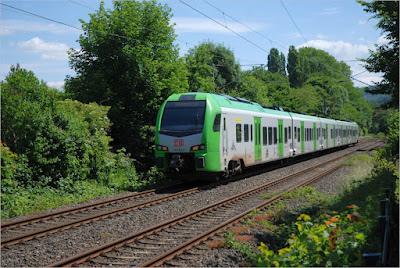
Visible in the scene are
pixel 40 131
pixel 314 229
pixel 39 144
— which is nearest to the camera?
pixel 314 229

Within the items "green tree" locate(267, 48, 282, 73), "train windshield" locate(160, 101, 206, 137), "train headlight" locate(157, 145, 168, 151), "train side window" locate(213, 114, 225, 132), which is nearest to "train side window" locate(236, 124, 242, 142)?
"train side window" locate(213, 114, 225, 132)

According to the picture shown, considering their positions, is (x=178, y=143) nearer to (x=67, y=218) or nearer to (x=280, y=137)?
(x=67, y=218)

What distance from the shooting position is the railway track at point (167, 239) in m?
6.96

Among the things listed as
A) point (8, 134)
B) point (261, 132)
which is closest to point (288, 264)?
point (8, 134)

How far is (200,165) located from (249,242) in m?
6.37

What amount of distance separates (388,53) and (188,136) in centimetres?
668

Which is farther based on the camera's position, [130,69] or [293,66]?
[293,66]

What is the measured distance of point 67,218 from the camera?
10.2m

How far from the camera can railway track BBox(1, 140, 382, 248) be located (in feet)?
27.9

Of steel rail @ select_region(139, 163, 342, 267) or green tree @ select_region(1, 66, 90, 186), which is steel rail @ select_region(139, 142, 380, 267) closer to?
steel rail @ select_region(139, 163, 342, 267)

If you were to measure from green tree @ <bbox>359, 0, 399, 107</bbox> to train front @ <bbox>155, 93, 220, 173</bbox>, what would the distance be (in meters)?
5.39

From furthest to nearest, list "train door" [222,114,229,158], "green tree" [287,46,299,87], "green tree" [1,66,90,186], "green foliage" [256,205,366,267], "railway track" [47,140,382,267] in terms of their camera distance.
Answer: "green tree" [287,46,299,87]
"train door" [222,114,229,158]
"green tree" [1,66,90,186]
"railway track" [47,140,382,267]
"green foliage" [256,205,366,267]

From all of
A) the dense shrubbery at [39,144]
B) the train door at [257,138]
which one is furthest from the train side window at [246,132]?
the dense shrubbery at [39,144]

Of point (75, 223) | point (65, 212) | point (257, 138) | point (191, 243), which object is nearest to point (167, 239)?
point (191, 243)
